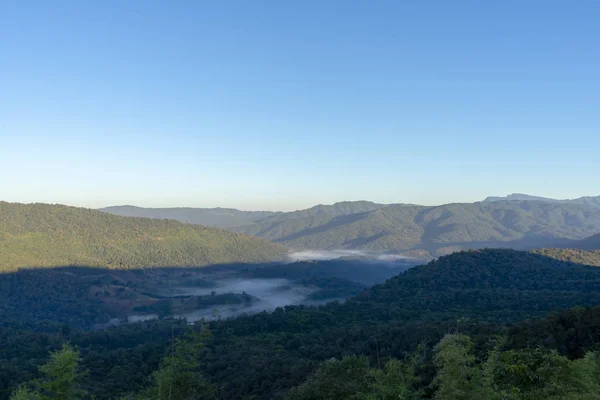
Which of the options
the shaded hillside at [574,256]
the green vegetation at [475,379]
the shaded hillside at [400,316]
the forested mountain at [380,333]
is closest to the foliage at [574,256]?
the shaded hillside at [574,256]

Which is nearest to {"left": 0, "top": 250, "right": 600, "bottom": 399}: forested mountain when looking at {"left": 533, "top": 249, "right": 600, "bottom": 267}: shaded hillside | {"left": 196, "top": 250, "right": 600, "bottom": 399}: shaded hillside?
{"left": 196, "top": 250, "right": 600, "bottom": 399}: shaded hillside

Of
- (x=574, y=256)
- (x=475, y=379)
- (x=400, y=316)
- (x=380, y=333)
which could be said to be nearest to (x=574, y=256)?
(x=574, y=256)

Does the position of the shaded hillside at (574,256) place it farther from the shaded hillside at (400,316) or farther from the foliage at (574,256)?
the shaded hillside at (400,316)

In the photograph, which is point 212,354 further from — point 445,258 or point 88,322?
point 88,322

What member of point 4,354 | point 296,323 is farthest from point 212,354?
point 4,354

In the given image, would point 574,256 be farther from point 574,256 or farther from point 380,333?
point 380,333

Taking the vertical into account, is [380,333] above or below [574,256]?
below

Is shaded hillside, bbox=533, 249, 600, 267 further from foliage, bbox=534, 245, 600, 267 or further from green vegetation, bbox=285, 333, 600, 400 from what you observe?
green vegetation, bbox=285, 333, 600, 400

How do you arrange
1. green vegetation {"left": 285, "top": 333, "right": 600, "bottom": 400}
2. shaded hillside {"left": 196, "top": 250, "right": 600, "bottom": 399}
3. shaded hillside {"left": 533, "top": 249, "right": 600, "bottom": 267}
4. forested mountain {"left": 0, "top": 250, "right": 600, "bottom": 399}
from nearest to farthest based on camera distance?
1. green vegetation {"left": 285, "top": 333, "right": 600, "bottom": 400}
2. forested mountain {"left": 0, "top": 250, "right": 600, "bottom": 399}
3. shaded hillside {"left": 196, "top": 250, "right": 600, "bottom": 399}
4. shaded hillside {"left": 533, "top": 249, "right": 600, "bottom": 267}
